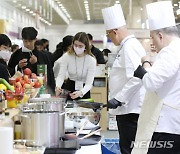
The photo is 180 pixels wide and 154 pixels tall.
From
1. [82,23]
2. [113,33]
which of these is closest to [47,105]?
[113,33]

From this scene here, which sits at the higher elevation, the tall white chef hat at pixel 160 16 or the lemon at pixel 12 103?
the tall white chef hat at pixel 160 16

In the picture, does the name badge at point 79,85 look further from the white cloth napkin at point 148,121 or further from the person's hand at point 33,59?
the white cloth napkin at point 148,121

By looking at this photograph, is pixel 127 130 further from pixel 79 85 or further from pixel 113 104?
pixel 79 85

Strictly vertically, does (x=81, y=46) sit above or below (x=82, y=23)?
below

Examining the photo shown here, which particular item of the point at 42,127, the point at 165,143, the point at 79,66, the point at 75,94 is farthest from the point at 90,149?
the point at 79,66

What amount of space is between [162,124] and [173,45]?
0.54 m

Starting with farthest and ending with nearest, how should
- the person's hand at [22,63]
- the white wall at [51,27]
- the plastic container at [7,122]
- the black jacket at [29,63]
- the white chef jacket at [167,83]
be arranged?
the white wall at [51,27] → the black jacket at [29,63] → the person's hand at [22,63] → the white chef jacket at [167,83] → the plastic container at [7,122]

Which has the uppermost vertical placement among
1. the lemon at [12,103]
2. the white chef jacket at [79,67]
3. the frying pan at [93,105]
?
the white chef jacket at [79,67]

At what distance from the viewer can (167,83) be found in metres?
2.53

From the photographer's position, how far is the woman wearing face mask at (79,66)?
14.2ft

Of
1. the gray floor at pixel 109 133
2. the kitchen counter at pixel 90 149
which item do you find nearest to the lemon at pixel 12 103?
the kitchen counter at pixel 90 149

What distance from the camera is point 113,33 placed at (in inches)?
137

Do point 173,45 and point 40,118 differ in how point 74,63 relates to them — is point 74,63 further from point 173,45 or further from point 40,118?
point 40,118

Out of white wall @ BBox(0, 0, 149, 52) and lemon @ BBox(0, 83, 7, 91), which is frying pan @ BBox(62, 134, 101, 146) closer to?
lemon @ BBox(0, 83, 7, 91)
